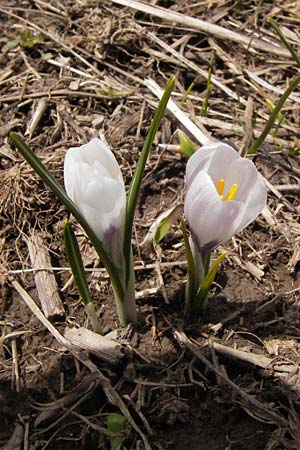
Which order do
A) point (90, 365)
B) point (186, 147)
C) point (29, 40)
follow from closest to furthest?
point (90, 365) < point (186, 147) < point (29, 40)

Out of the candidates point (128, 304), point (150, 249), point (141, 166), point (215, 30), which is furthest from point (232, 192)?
point (215, 30)

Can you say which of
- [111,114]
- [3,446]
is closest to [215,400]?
[3,446]

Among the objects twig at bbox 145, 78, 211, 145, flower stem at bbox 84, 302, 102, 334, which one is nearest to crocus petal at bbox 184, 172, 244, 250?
flower stem at bbox 84, 302, 102, 334

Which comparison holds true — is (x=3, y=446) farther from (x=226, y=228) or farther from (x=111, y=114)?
(x=111, y=114)

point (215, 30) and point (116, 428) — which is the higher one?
point (215, 30)

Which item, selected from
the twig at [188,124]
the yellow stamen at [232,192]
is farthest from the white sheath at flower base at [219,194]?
the twig at [188,124]

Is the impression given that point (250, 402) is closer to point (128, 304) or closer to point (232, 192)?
point (128, 304)

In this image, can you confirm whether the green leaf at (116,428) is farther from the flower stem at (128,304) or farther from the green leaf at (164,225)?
the green leaf at (164,225)

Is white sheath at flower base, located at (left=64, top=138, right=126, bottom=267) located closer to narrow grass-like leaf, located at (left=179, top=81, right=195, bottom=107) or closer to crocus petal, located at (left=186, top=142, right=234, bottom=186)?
crocus petal, located at (left=186, top=142, right=234, bottom=186)
